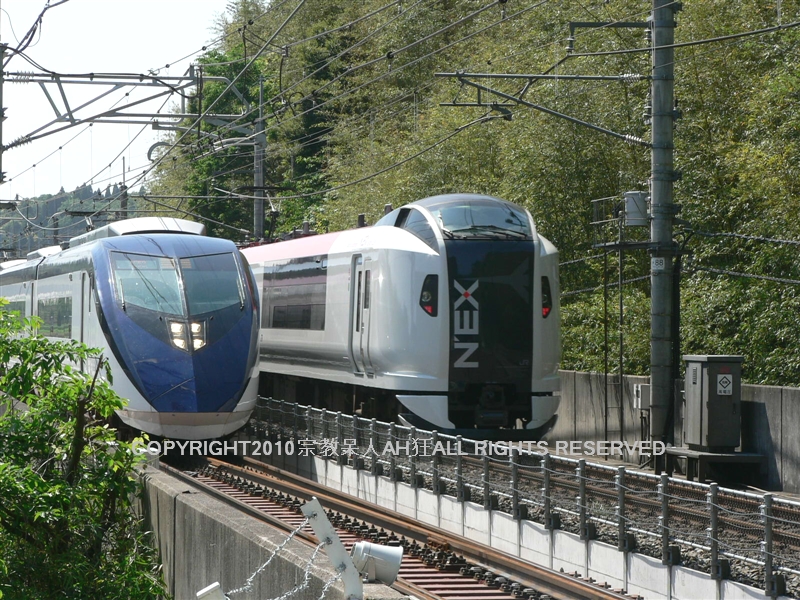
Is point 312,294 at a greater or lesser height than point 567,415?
greater

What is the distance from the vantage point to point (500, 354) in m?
18.2

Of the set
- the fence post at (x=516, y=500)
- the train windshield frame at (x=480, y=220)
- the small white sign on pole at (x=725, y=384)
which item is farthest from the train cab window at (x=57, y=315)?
the small white sign on pole at (x=725, y=384)

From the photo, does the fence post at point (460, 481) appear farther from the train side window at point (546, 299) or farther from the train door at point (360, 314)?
the train door at point (360, 314)

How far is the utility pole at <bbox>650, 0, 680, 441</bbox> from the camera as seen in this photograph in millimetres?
18781

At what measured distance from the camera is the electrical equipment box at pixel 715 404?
1733 cm

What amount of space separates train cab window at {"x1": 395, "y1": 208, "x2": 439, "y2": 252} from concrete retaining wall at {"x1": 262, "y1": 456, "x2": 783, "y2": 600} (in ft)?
11.8

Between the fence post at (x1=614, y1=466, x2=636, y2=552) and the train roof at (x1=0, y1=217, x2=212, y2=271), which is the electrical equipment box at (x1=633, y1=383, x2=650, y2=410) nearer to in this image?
the train roof at (x1=0, y1=217, x2=212, y2=271)

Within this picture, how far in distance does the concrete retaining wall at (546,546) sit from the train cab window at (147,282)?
3.89m

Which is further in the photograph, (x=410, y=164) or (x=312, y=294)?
(x=410, y=164)

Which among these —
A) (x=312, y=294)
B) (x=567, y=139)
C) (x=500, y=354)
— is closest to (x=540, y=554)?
(x=500, y=354)

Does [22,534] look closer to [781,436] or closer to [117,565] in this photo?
[117,565]

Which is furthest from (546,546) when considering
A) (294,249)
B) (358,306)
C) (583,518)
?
(294,249)

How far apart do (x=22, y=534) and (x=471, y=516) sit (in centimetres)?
665

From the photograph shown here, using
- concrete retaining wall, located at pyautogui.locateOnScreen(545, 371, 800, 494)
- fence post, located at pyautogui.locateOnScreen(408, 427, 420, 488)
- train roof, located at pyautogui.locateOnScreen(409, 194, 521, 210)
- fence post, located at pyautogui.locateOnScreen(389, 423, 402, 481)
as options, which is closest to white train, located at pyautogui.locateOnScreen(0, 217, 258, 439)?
fence post, located at pyautogui.locateOnScreen(389, 423, 402, 481)
